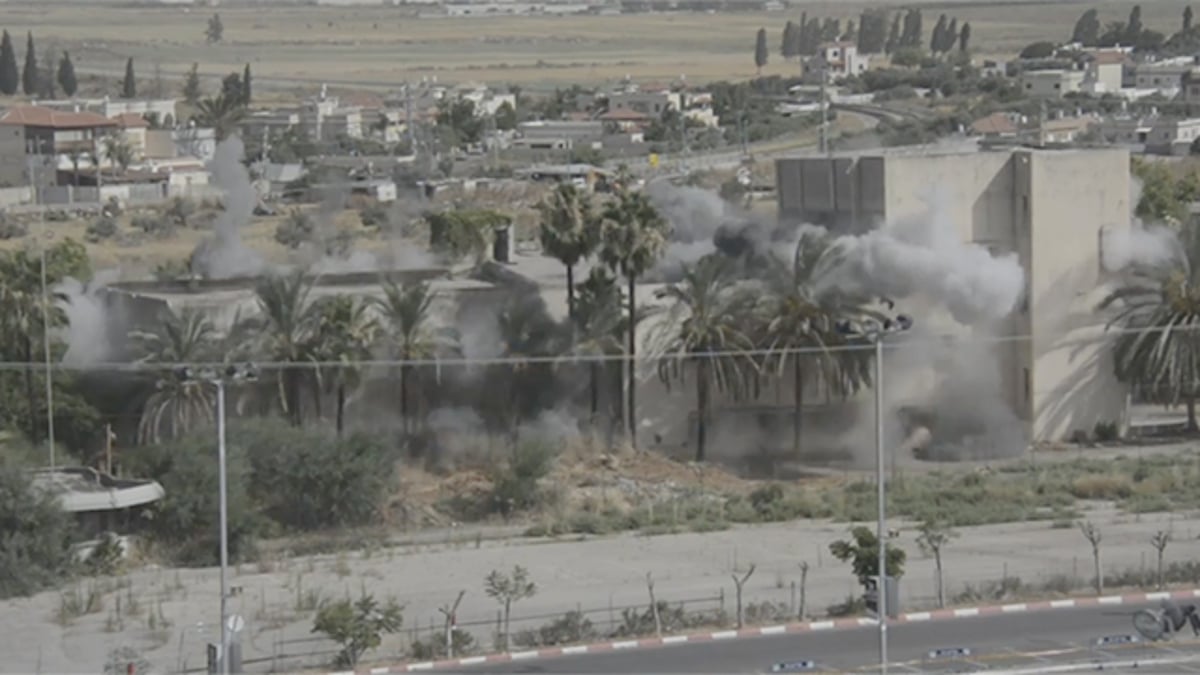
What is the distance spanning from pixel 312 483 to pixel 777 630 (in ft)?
30.6

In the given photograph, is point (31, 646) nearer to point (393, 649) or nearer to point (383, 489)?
point (393, 649)

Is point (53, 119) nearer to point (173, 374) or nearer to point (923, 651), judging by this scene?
point (173, 374)

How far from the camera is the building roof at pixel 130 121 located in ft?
327

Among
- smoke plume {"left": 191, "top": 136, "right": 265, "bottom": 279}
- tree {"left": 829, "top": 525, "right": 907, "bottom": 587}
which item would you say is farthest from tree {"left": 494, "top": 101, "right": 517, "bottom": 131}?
tree {"left": 829, "top": 525, "right": 907, "bottom": 587}

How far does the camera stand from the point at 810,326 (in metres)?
38.6

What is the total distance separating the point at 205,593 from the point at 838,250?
1342 centimetres

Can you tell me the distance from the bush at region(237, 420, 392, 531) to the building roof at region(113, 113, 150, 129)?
218 feet

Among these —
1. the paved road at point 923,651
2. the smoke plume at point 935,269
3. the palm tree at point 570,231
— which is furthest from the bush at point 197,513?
the smoke plume at point 935,269

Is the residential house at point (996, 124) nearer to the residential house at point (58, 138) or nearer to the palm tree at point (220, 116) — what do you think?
the palm tree at point (220, 116)

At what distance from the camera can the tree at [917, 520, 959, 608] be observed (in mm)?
29006

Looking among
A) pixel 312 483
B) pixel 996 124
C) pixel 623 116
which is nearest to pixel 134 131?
pixel 623 116

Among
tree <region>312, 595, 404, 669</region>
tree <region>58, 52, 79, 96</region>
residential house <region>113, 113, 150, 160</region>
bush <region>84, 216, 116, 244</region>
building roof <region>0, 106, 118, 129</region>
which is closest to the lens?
tree <region>312, 595, 404, 669</region>

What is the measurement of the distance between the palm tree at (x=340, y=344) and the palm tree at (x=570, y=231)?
3.37 metres

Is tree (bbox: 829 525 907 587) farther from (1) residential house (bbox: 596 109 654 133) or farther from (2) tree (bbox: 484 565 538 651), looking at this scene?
(1) residential house (bbox: 596 109 654 133)
